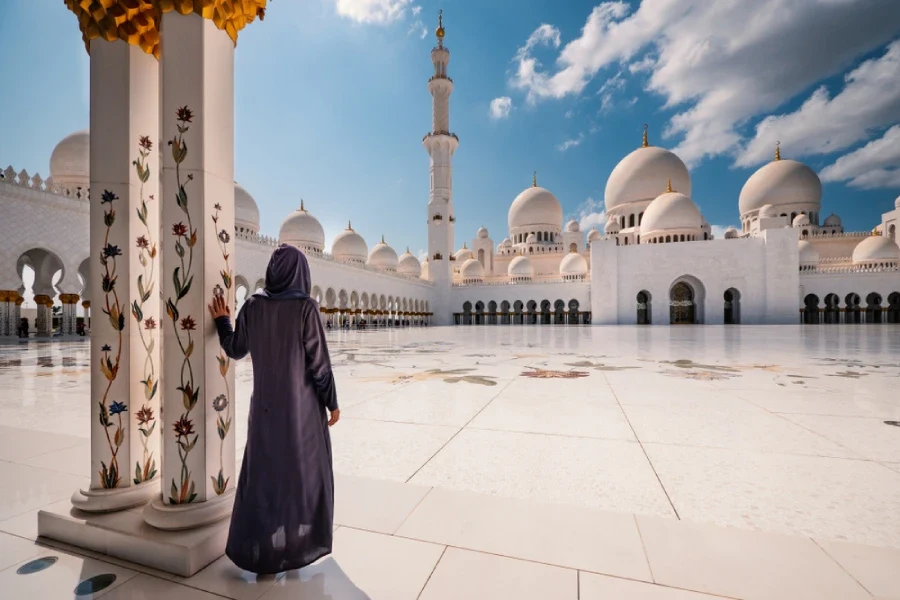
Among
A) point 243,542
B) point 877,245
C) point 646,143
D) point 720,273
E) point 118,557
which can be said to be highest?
point 646,143

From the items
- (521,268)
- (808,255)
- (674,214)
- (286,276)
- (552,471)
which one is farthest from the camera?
(521,268)

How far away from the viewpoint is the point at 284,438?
117 cm

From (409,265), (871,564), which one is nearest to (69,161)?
(871,564)

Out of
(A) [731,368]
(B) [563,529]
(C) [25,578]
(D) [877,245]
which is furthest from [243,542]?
(D) [877,245]

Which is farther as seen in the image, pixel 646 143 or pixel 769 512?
pixel 646 143

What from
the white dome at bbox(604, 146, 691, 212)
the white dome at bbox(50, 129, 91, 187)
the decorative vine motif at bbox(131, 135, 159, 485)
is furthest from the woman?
the white dome at bbox(604, 146, 691, 212)

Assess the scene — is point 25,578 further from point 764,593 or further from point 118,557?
point 764,593

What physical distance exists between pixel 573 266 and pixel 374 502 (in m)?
25.7

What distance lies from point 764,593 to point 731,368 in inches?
168

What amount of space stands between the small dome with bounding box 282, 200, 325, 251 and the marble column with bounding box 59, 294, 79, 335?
1003 centimetres

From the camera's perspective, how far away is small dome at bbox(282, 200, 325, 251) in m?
21.5

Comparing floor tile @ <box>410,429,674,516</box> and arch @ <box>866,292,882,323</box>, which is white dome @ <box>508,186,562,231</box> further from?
floor tile @ <box>410,429,674,516</box>

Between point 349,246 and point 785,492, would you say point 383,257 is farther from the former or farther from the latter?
point 785,492

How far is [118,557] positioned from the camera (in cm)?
125
